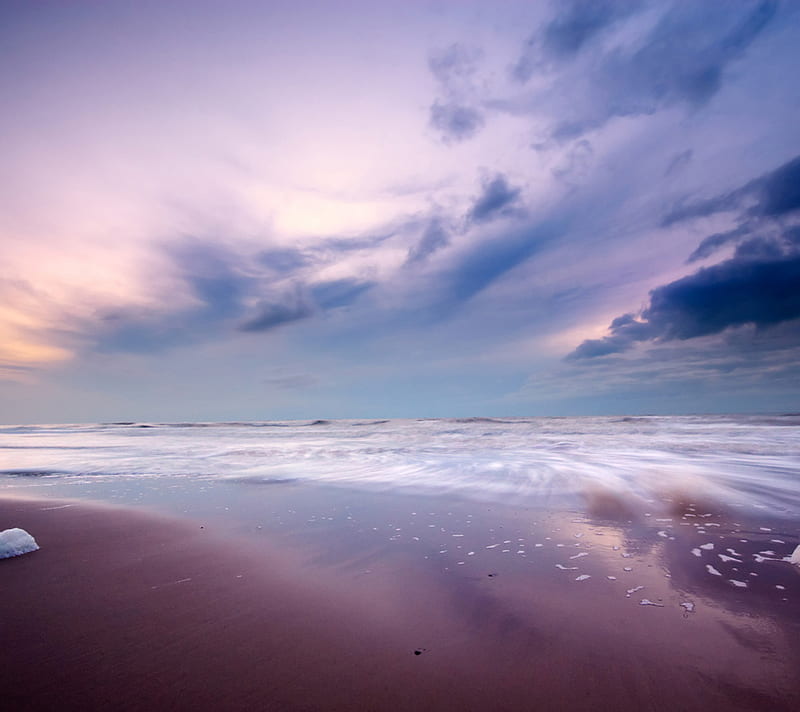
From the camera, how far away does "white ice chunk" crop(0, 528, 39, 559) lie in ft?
11.6

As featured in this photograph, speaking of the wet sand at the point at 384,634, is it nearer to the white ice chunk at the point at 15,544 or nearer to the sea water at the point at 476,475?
the white ice chunk at the point at 15,544

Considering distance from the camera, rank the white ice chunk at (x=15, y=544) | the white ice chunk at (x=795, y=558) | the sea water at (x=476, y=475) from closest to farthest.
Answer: the white ice chunk at (x=795, y=558), the white ice chunk at (x=15, y=544), the sea water at (x=476, y=475)

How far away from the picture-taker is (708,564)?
3201mm

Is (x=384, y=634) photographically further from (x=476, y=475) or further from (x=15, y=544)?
(x=476, y=475)

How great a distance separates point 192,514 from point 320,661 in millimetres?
3735

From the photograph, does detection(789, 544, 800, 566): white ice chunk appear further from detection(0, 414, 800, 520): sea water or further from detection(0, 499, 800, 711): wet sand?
detection(0, 414, 800, 520): sea water

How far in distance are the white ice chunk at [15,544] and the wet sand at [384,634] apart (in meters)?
0.17

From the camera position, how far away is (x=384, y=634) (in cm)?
234

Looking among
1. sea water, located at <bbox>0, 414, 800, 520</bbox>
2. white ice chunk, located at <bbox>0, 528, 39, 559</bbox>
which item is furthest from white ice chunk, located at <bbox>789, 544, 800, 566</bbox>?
white ice chunk, located at <bbox>0, 528, 39, 559</bbox>

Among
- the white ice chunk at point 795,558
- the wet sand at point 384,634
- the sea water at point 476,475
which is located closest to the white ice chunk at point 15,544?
the wet sand at point 384,634

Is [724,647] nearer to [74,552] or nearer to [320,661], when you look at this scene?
[320,661]

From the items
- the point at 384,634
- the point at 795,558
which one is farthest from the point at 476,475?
the point at 384,634

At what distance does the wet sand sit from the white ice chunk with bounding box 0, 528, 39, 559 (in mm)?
167

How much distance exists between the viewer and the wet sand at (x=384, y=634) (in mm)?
1817
